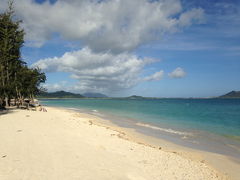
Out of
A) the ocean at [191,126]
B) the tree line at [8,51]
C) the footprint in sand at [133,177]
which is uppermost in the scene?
the tree line at [8,51]

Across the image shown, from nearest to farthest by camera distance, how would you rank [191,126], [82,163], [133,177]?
[133,177], [82,163], [191,126]

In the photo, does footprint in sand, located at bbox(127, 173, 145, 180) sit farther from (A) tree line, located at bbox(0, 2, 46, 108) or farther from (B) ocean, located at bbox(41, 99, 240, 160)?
(A) tree line, located at bbox(0, 2, 46, 108)

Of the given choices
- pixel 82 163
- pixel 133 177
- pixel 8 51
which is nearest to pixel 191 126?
pixel 133 177

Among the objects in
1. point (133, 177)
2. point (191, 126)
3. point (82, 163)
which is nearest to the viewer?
point (133, 177)

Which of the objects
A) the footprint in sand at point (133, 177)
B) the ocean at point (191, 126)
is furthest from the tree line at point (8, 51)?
the footprint in sand at point (133, 177)

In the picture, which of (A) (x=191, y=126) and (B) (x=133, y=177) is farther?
(A) (x=191, y=126)

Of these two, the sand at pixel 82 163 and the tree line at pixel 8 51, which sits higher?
the tree line at pixel 8 51

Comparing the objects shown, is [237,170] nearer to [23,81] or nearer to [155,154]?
[155,154]

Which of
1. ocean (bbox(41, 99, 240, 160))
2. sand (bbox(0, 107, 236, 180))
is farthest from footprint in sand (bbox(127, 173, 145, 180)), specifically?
ocean (bbox(41, 99, 240, 160))

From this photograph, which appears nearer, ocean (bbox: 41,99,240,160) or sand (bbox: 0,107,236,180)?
sand (bbox: 0,107,236,180)

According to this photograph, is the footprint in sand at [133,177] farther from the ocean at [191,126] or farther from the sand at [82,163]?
the ocean at [191,126]

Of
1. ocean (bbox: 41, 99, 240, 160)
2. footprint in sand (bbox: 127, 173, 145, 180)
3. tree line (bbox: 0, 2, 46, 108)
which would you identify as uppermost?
tree line (bbox: 0, 2, 46, 108)

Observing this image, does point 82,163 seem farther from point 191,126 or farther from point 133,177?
point 191,126

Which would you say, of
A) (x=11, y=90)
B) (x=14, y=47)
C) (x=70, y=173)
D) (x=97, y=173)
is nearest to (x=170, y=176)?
(x=97, y=173)
